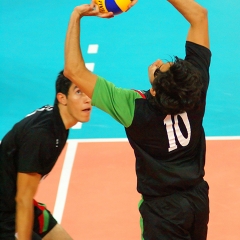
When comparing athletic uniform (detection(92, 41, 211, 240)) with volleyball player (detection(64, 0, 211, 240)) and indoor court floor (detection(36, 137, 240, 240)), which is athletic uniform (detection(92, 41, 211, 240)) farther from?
indoor court floor (detection(36, 137, 240, 240))

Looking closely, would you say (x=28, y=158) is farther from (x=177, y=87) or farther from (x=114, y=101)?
(x=177, y=87)

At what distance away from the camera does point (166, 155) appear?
160 inches

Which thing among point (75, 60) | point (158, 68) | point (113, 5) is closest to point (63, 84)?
point (113, 5)

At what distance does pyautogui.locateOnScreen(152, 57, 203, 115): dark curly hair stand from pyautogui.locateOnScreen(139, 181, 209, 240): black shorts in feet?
2.30

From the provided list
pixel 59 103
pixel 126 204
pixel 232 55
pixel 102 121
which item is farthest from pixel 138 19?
pixel 59 103

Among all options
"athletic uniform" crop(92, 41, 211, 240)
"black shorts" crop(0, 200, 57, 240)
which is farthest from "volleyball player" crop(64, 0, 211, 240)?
"black shorts" crop(0, 200, 57, 240)

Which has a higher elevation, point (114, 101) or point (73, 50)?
point (73, 50)

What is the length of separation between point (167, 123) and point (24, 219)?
121 cm

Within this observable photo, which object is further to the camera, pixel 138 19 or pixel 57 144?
pixel 138 19

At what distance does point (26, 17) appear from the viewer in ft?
36.2

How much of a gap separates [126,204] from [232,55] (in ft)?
12.8

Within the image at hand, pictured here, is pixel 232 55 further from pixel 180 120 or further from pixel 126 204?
pixel 180 120

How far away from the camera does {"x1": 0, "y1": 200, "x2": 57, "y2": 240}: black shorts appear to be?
440 cm

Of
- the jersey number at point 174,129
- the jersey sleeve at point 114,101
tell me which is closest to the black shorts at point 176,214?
the jersey number at point 174,129
